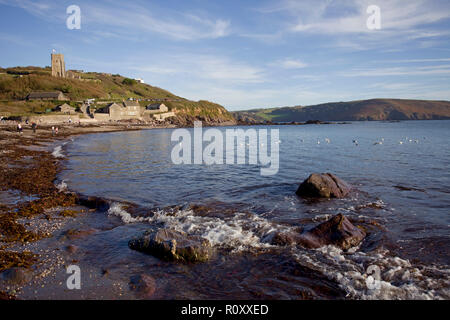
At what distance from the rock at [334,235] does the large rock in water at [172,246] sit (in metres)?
3.12

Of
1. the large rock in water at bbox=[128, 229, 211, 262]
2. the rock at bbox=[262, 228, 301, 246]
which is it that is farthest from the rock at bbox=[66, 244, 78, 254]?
the rock at bbox=[262, 228, 301, 246]

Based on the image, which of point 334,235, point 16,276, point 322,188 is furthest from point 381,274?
point 16,276

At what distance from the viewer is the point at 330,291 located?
596cm

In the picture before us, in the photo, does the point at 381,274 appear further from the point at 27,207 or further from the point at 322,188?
the point at 27,207

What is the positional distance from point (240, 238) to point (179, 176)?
11439 mm

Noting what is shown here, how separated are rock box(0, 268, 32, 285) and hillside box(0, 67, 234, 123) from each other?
79.6 m

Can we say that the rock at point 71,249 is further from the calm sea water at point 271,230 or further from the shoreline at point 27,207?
the shoreline at point 27,207

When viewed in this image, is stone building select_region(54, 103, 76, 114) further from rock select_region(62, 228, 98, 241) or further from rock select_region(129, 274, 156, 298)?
rock select_region(129, 274, 156, 298)

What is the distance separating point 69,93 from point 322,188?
130200 millimetres

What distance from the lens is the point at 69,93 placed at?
388ft

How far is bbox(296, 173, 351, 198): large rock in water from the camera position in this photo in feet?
45.1

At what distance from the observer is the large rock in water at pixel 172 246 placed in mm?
7254
